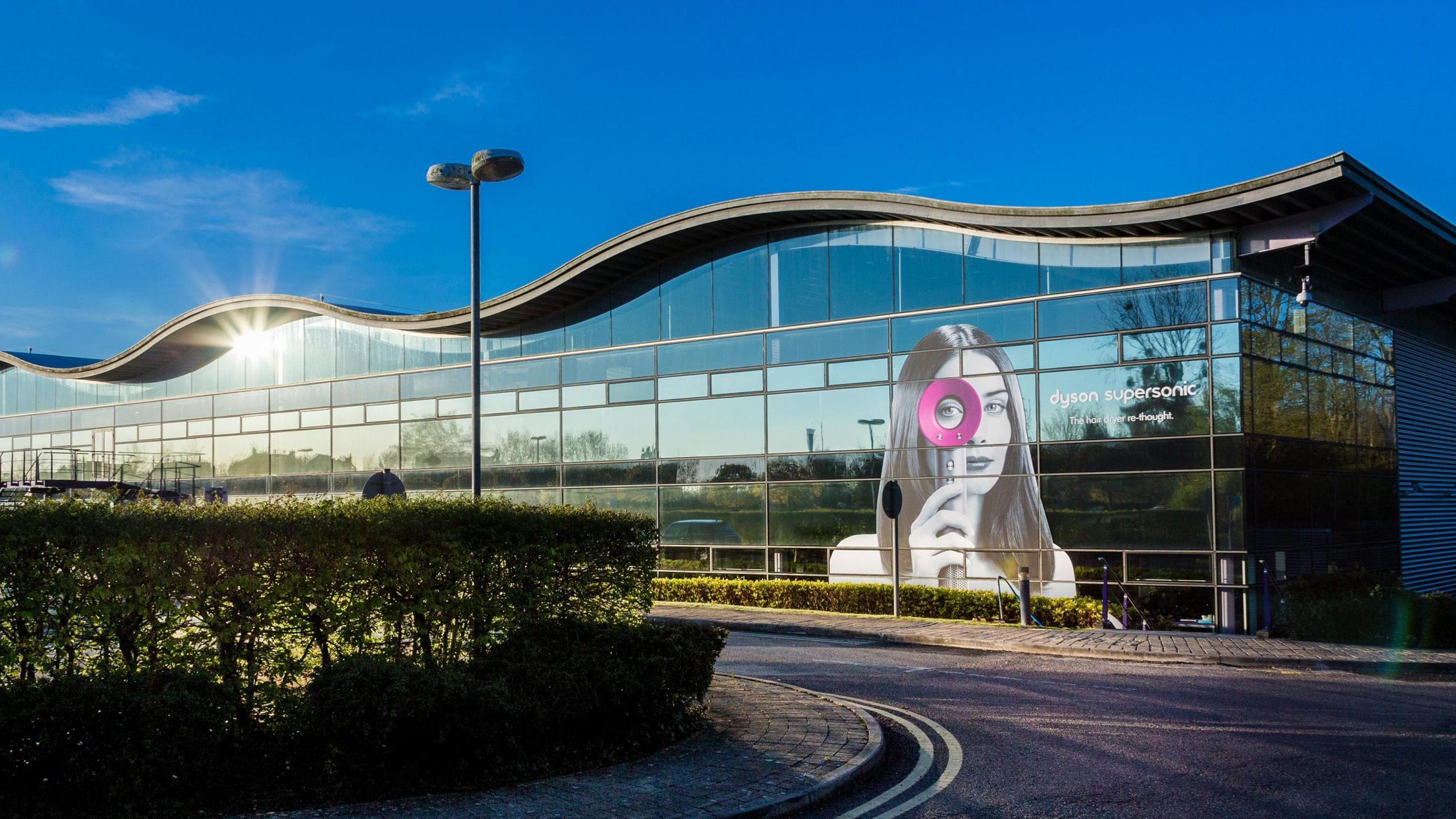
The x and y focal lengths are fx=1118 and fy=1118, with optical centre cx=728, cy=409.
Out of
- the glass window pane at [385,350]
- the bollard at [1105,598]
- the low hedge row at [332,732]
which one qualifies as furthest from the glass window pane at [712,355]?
the low hedge row at [332,732]

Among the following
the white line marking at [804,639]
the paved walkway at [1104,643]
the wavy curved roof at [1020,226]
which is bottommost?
the white line marking at [804,639]

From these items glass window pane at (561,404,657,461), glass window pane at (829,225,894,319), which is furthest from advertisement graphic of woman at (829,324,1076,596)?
glass window pane at (561,404,657,461)

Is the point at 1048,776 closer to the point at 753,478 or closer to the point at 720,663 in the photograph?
the point at 720,663

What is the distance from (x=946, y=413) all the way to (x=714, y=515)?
6.62 m

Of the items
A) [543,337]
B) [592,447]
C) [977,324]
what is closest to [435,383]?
[543,337]

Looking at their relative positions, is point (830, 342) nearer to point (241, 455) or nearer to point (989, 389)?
point (989, 389)

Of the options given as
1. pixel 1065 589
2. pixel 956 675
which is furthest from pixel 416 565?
pixel 1065 589

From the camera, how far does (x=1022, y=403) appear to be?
71.5ft

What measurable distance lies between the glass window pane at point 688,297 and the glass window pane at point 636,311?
1.03ft

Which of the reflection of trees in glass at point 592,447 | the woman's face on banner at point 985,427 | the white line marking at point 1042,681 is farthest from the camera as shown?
the reflection of trees in glass at point 592,447

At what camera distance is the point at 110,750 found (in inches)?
272

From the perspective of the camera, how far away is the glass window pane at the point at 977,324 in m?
21.8

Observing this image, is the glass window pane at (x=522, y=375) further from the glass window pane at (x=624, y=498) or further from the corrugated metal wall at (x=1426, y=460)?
the corrugated metal wall at (x=1426, y=460)

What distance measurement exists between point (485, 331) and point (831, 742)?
24331 mm
